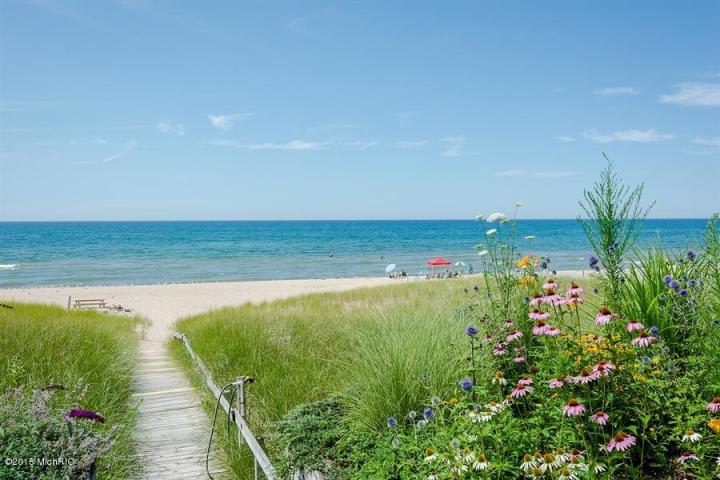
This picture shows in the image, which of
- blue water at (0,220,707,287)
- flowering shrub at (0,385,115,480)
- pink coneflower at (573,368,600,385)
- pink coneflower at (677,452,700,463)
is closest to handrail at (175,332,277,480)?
flowering shrub at (0,385,115,480)

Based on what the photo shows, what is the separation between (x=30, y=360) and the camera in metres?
5.12

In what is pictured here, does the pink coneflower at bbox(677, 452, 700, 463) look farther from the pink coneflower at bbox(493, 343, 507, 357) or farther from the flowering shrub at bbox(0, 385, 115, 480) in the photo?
the flowering shrub at bbox(0, 385, 115, 480)

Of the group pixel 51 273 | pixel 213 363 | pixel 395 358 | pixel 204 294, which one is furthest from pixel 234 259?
pixel 395 358

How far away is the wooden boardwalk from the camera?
155 inches

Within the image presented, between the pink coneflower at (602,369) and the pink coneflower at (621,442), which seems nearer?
the pink coneflower at (621,442)

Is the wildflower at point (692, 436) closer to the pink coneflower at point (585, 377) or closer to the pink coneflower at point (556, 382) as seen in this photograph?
the pink coneflower at point (585, 377)

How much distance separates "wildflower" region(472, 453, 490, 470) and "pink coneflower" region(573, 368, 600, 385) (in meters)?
0.57

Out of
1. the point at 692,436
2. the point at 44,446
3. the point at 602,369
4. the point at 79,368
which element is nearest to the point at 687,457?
the point at 692,436

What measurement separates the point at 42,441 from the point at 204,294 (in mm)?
22698

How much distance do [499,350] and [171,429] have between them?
3085 mm

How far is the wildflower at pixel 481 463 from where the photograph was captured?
88.0 inches

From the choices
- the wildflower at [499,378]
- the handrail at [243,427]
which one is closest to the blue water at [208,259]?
the handrail at [243,427]

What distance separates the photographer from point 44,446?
9.04ft

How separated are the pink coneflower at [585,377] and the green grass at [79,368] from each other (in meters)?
3.06
